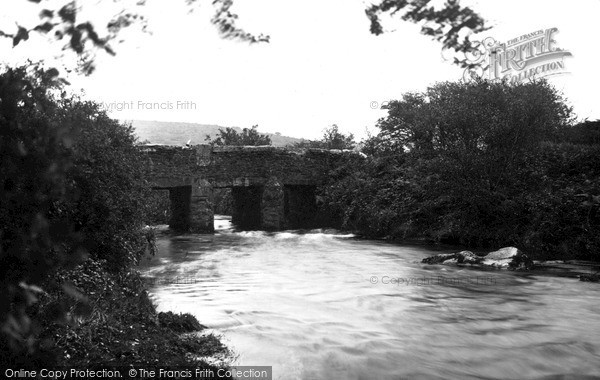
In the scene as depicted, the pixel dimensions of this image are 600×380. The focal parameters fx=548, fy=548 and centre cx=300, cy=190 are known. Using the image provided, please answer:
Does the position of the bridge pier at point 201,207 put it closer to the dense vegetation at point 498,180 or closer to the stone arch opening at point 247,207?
the stone arch opening at point 247,207

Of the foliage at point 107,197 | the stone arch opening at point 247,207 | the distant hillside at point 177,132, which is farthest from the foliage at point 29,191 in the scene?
the distant hillside at point 177,132

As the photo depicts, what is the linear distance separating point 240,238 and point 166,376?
57.7 ft

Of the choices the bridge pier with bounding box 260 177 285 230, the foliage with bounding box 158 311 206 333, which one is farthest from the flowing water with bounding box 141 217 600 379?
the bridge pier with bounding box 260 177 285 230

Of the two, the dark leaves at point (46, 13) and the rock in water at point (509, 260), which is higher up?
the dark leaves at point (46, 13)

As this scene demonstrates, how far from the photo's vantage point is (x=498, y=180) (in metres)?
17.9

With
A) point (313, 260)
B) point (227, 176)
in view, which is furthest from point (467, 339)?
point (227, 176)

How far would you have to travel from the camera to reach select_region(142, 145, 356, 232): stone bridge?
23734 millimetres

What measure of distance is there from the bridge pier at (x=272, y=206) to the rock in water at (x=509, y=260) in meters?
12.7

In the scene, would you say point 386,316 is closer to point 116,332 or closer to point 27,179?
point 116,332

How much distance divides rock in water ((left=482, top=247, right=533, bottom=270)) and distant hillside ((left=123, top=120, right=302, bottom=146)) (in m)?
71.4

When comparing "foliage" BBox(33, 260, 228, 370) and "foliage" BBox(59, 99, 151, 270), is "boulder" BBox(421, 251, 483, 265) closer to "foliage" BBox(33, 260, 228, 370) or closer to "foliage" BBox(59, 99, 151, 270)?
A: "foliage" BBox(59, 99, 151, 270)

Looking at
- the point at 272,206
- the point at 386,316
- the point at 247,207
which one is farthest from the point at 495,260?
the point at 247,207

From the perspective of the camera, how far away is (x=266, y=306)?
823 centimetres

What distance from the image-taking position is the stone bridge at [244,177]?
2373cm
